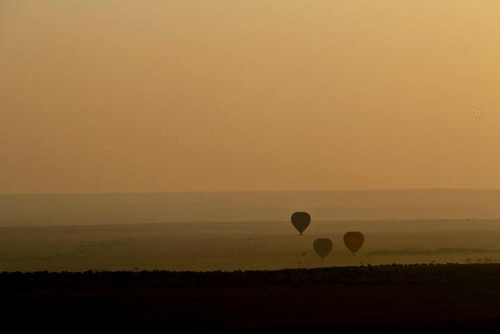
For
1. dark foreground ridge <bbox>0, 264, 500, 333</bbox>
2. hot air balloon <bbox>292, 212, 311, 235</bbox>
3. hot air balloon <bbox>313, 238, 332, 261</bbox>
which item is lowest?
dark foreground ridge <bbox>0, 264, 500, 333</bbox>

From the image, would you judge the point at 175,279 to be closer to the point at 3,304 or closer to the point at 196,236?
the point at 196,236

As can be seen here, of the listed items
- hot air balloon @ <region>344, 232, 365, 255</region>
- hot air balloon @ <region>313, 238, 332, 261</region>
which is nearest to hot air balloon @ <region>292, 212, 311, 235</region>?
hot air balloon @ <region>313, 238, 332, 261</region>

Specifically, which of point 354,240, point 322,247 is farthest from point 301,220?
point 354,240

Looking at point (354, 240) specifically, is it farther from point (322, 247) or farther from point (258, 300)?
point (258, 300)

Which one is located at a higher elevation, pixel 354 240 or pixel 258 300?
pixel 354 240

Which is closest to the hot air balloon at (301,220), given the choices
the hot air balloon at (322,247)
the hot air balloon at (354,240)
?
the hot air balloon at (322,247)

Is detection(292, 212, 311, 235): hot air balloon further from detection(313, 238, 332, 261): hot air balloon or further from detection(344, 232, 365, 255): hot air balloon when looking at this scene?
detection(344, 232, 365, 255): hot air balloon
